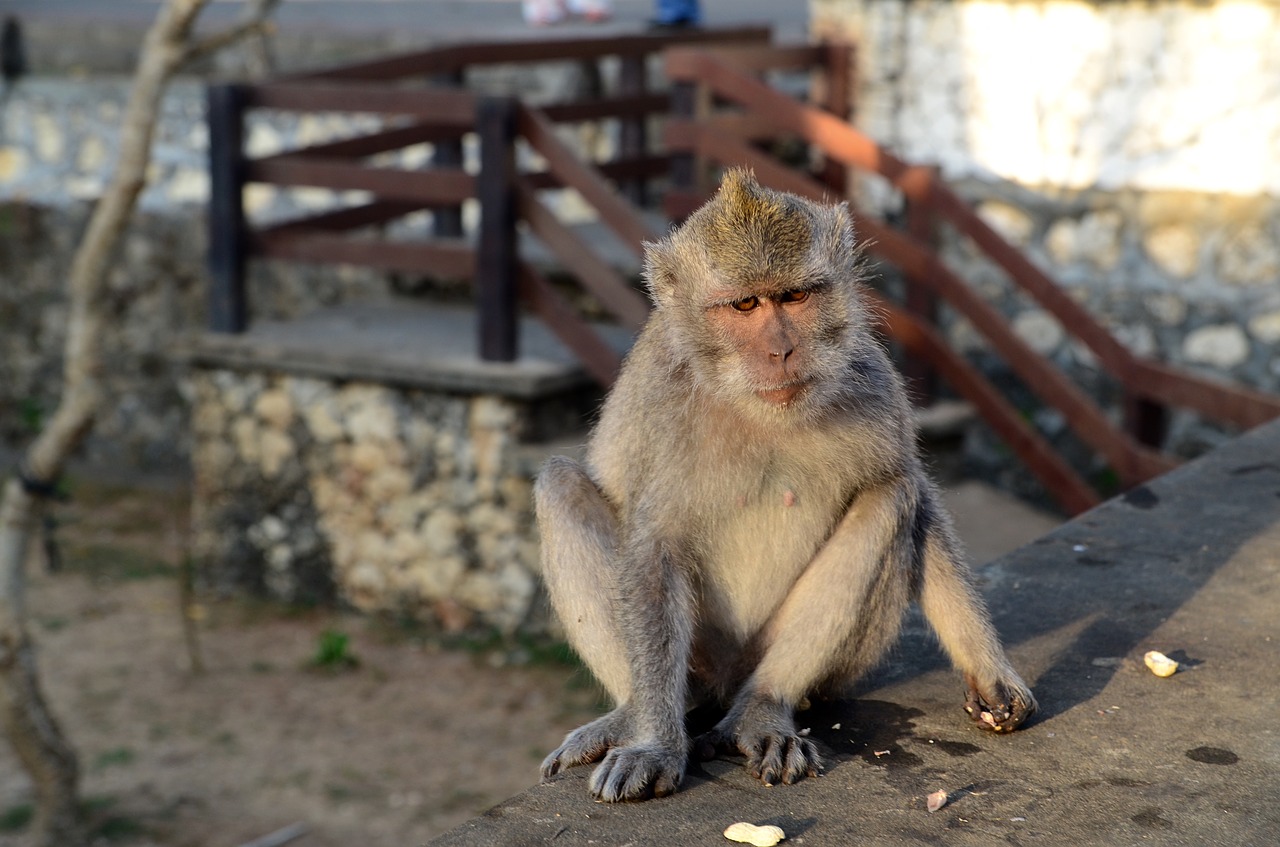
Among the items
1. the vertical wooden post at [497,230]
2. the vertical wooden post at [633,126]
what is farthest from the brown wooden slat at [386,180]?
the vertical wooden post at [633,126]

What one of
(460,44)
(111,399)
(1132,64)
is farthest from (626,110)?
(111,399)

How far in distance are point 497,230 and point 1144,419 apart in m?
2.59

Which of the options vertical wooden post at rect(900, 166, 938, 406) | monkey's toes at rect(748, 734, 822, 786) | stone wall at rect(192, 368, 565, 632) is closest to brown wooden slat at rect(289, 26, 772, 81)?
stone wall at rect(192, 368, 565, 632)

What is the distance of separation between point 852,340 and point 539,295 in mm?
3505

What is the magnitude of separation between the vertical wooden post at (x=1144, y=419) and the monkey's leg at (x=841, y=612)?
10.5 feet

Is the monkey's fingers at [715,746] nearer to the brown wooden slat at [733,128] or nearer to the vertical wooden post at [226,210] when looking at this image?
the brown wooden slat at [733,128]

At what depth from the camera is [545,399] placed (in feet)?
20.9

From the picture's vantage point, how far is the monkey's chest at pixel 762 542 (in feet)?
9.58

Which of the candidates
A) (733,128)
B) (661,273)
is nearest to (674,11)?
(733,128)

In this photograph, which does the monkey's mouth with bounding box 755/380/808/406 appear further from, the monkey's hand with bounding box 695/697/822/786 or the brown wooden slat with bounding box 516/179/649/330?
the brown wooden slat with bounding box 516/179/649/330

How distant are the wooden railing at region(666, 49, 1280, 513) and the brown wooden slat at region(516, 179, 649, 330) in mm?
689

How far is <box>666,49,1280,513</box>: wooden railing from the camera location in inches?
223

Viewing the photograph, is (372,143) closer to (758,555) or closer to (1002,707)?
(758,555)

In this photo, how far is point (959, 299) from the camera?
239 inches
